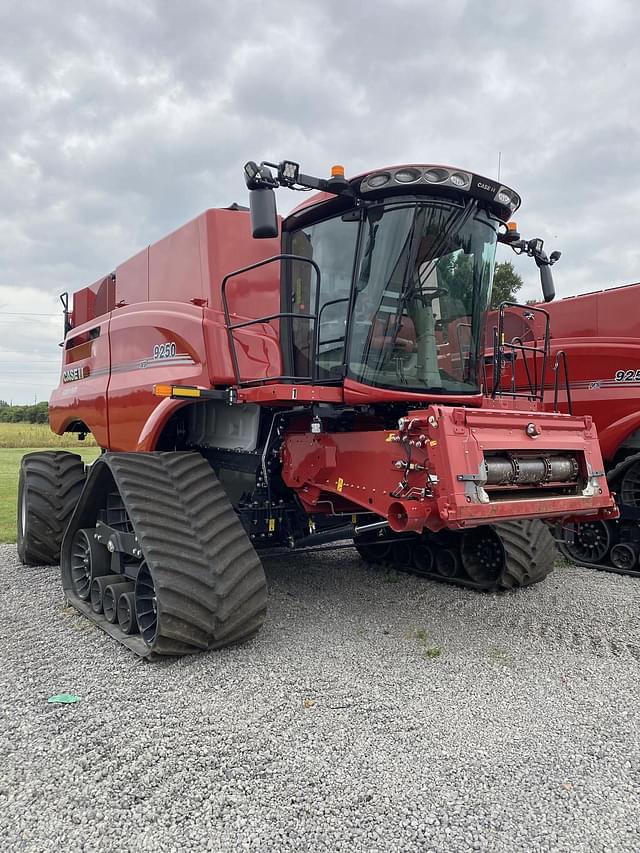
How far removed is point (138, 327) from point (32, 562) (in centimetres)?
303

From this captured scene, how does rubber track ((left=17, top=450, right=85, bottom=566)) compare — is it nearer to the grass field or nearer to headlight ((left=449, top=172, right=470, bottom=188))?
the grass field

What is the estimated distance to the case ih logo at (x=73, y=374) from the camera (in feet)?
23.4

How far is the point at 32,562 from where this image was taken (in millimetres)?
7188

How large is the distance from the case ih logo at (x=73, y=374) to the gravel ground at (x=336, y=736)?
2.69m

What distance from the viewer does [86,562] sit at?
18.1 ft

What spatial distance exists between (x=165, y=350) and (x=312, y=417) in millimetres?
1440

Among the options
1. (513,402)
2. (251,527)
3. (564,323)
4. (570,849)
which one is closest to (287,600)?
(251,527)

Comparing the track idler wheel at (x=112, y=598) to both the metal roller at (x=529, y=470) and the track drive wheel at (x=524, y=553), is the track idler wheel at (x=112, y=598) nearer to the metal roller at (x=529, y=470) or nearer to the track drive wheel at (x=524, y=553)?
the metal roller at (x=529, y=470)

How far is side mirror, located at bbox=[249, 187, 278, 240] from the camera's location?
399cm

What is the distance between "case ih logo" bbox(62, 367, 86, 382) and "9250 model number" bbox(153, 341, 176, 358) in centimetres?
186

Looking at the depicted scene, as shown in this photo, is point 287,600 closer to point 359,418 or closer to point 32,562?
point 359,418

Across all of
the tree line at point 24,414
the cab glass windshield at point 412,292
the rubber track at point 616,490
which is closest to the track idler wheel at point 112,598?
the cab glass windshield at point 412,292

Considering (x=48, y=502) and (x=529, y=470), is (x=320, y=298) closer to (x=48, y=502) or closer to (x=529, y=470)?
(x=529, y=470)

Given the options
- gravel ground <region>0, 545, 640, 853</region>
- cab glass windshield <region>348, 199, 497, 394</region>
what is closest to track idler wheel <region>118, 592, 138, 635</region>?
gravel ground <region>0, 545, 640, 853</region>
